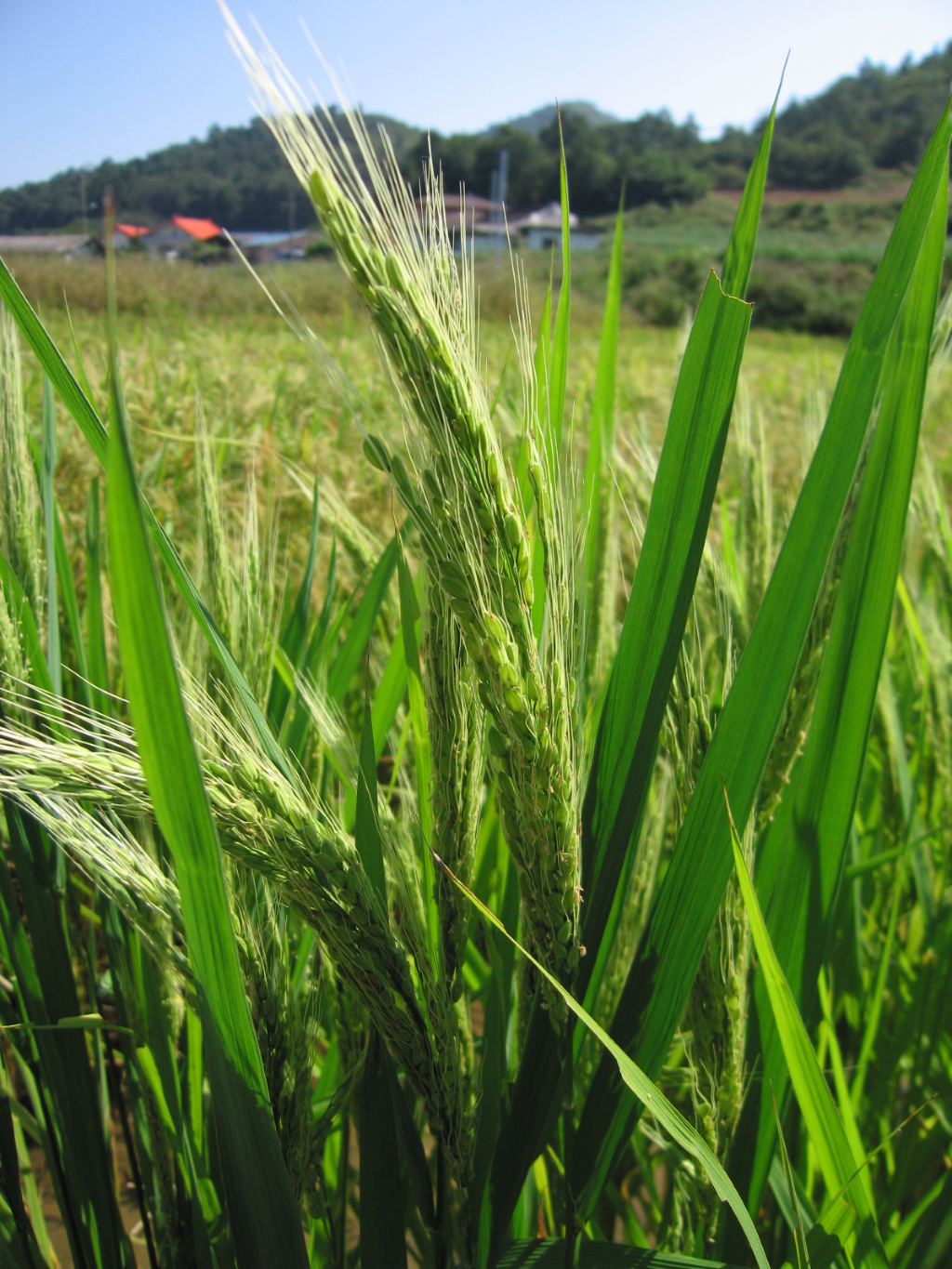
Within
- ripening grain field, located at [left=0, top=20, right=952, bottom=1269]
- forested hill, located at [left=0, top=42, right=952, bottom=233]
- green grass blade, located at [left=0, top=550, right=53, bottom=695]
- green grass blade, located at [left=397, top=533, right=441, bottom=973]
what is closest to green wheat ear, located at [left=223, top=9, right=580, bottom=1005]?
ripening grain field, located at [left=0, top=20, right=952, bottom=1269]

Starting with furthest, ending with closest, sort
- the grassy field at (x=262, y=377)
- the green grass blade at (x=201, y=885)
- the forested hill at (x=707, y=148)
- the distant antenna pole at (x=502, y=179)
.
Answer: the forested hill at (x=707, y=148) < the grassy field at (x=262, y=377) < the distant antenna pole at (x=502, y=179) < the green grass blade at (x=201, y=885)

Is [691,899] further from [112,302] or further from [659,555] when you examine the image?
[112,302]

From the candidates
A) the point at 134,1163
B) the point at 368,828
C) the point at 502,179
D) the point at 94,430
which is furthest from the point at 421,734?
the point at 502,179

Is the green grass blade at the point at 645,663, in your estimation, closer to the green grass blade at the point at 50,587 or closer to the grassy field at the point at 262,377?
the grassy field at the point at 262,377

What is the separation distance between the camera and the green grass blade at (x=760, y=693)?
53 centimetres

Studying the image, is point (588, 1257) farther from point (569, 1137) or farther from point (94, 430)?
point (94, 430)

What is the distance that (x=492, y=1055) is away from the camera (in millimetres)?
617

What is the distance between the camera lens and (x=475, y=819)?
1.81ft

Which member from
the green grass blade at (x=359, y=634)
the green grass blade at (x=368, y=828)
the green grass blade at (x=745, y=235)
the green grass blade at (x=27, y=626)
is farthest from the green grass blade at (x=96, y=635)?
the green grass blade at (x=745, y=235)

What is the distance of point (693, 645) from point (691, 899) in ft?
0.73

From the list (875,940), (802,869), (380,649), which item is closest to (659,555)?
(802,869)

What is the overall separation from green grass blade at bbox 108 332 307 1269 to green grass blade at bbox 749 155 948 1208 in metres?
0.39

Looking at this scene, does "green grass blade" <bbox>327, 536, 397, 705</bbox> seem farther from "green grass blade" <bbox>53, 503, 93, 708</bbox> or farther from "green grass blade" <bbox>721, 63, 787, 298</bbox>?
"green grass blade" <bbox>721, 63, 787, 298</bbox>

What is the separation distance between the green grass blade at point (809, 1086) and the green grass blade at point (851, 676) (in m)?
0.10
